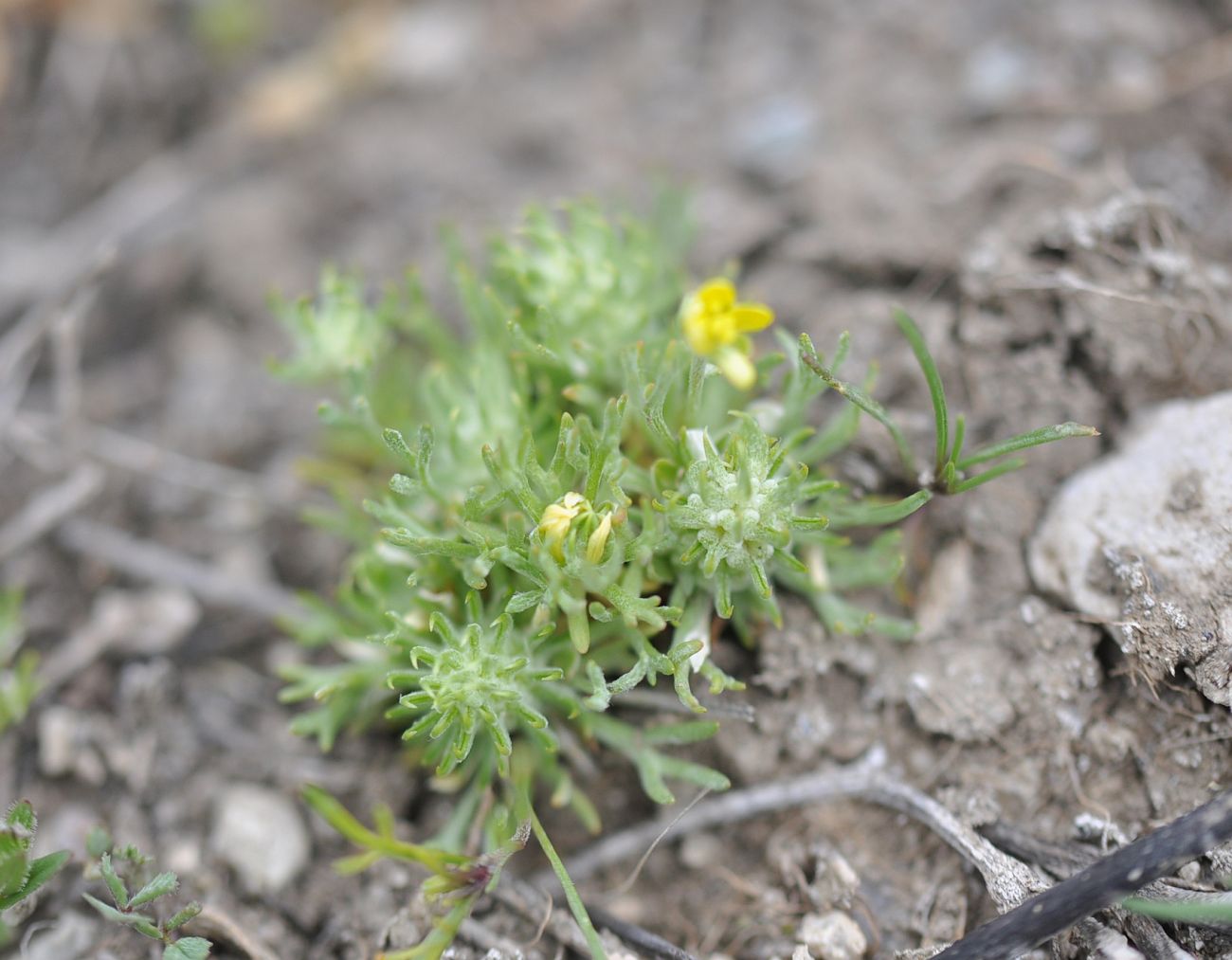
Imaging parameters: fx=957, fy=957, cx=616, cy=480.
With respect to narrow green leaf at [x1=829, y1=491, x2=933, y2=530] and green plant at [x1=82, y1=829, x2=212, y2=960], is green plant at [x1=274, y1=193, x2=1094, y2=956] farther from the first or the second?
green plant at [x1=82, y1=829, x2=212, y2=960]

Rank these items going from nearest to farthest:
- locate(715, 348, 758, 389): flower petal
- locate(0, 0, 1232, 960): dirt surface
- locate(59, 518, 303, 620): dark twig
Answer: locate(715, 348, 758, 389): flower petal < locate(0, 0, 1232, 960): dirt surface < locate(59, 518, 303, 620): dark twig

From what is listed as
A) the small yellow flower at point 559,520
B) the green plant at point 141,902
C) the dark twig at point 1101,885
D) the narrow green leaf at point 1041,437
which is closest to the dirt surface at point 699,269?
the green plant at point 141,902

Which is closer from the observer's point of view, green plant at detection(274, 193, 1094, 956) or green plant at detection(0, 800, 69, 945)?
green plant at detection(0, 800, 69, 945)

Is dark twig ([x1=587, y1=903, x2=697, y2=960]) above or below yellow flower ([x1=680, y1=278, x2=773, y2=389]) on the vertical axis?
below

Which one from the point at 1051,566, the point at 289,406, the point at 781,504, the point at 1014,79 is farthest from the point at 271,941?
the point at 1014,79

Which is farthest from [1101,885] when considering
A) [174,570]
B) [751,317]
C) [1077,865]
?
[174,570]

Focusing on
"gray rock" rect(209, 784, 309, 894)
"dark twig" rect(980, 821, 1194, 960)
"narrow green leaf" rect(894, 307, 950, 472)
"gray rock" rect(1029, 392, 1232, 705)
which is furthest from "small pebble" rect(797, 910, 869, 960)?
"gray rock" rect(209, 784, 309, 894)

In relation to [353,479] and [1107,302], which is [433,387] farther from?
[1107,302]
